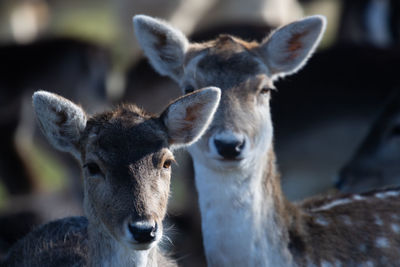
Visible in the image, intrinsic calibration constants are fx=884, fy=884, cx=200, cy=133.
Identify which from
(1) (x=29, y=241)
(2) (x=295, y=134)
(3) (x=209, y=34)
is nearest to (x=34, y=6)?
(3) (x=209, y=34)

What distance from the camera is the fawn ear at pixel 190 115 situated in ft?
14.7

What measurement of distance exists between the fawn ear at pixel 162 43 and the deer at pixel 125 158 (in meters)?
0.91

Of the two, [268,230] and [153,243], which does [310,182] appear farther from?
[153,243]

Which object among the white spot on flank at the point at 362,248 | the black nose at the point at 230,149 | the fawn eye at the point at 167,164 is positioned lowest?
the white spot on flank at the point at 362,248

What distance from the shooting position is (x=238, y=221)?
4957 mm

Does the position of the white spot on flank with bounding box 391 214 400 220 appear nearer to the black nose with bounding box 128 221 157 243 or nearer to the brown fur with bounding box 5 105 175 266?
the brown fur with bounding box 5 105 175 266

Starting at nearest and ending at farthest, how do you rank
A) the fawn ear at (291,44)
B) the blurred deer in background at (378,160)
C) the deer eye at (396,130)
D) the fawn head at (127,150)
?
the fawn head at (127,150), the fawn ear at (291,44), the blurred deer in background at (378,160), the deer eye at (396,130)

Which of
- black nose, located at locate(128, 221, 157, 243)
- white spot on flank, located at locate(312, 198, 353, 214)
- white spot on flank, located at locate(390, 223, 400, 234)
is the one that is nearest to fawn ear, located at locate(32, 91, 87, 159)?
black nose, located at locate(128, 221, 157, 243)

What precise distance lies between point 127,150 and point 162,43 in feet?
4.58

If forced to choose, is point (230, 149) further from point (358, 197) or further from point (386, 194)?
point (386, 194)

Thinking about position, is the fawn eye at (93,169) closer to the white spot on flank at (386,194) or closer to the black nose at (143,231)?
the black nose at (143,231)

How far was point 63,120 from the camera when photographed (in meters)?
4.51

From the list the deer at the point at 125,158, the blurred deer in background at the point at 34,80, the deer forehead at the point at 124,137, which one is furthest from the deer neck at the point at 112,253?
the blurred deer in background at the point at 34,80

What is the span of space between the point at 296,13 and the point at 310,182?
5145 mm
